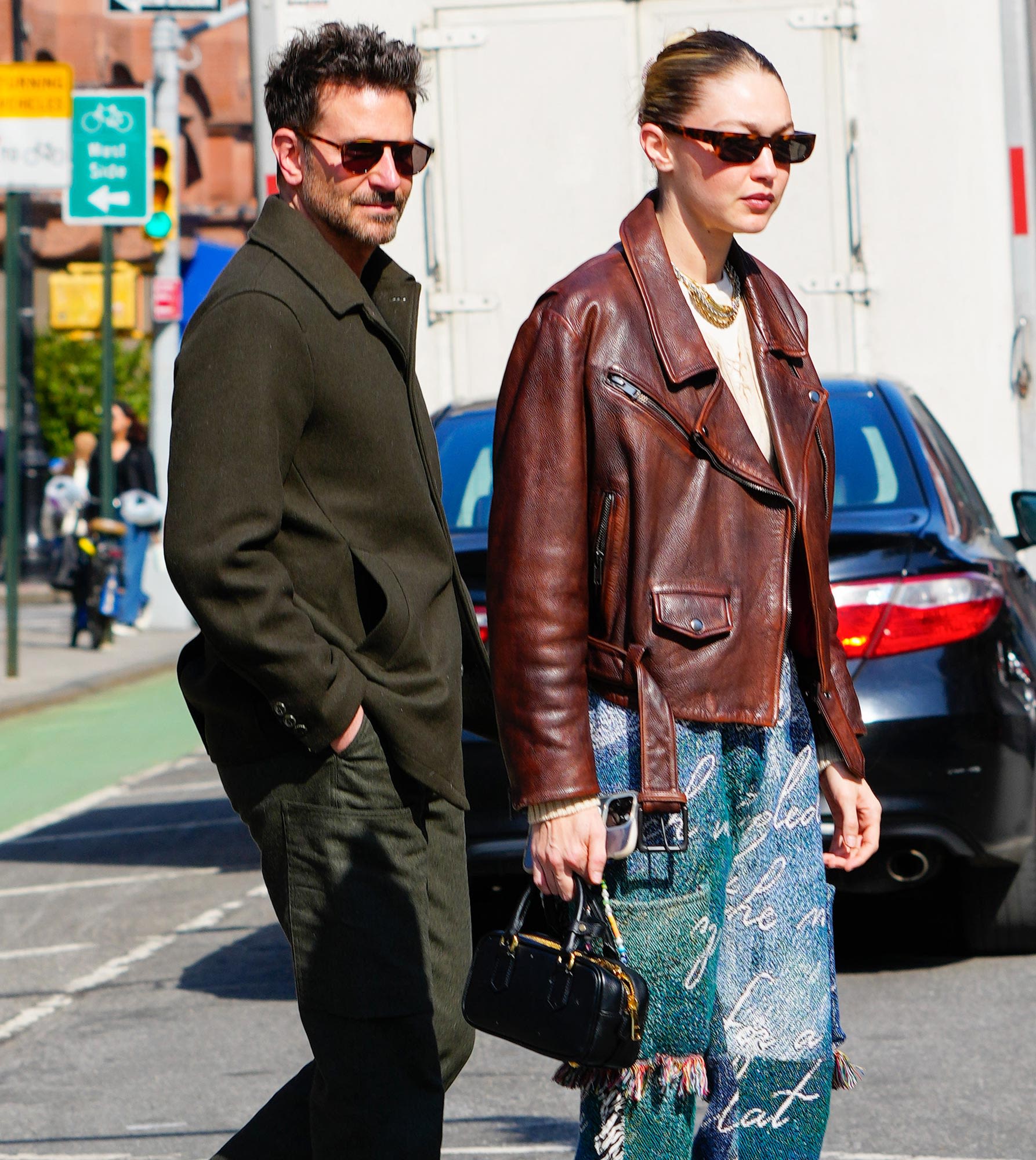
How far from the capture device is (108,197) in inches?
619

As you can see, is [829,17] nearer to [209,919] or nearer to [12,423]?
[209,919]

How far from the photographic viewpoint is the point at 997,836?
5160 mm

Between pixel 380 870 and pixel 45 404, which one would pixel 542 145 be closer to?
pixel 380 870

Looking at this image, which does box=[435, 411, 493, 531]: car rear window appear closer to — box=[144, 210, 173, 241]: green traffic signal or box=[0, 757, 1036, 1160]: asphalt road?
box=[0, 757, 1036, 1160]: asphalt road

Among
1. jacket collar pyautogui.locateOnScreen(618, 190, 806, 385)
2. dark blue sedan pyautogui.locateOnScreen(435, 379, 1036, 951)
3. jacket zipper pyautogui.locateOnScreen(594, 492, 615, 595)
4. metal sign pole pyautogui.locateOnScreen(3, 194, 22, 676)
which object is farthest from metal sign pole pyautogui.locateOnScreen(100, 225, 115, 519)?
jacket zipper pyautogui.locateOnScreen(594, 492, 615, 595)


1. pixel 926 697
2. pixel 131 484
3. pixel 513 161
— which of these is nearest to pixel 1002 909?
pixel 926 697

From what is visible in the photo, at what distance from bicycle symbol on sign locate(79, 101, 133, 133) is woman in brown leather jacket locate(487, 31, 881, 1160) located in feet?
43.5

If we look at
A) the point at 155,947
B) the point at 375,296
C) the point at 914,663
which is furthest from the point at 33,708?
the point at 375,296

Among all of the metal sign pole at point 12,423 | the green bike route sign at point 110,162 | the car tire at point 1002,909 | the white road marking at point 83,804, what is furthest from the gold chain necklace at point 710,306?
the green bike route sign at point 110,162

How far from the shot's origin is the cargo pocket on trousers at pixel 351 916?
9.55 feet

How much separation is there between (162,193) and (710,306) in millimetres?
16570

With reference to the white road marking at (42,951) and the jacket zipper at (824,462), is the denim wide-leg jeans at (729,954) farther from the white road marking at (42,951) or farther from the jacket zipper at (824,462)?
the white road marking at (42,951)

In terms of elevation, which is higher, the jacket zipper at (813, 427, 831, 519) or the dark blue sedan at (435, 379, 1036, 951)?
the jacket zipper at (813, 427, 831, 519)

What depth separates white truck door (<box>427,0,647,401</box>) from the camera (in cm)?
709
